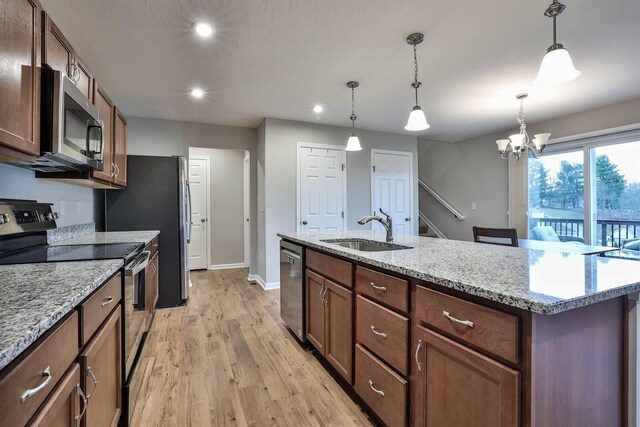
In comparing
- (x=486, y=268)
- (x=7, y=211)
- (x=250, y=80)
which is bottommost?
(x=486, y=268)

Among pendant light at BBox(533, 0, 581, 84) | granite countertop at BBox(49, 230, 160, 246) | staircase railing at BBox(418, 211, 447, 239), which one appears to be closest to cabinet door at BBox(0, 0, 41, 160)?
granite countertop at BBox(49, 230, 160, 246)

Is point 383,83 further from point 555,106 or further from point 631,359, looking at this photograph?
point 631,359

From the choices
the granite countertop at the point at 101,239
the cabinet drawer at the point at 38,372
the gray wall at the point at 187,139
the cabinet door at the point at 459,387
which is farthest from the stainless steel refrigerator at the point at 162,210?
the cabinet door at the point at 459,387

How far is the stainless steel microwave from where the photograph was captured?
1.41 meters

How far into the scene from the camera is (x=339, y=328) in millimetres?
1882

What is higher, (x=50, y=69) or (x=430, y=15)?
(x=430, y=15)

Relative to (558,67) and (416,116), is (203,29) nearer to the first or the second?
(416,116)

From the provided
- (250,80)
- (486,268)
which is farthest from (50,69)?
(486,268)

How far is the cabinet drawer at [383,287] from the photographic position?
1.32 meters

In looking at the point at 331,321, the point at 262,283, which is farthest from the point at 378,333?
the point at 262,283

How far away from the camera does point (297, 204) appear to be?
4.49 metres

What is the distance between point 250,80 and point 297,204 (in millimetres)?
1889

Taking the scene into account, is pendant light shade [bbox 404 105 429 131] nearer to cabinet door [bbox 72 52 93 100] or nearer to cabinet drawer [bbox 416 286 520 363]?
Result: cabinet drawer [bbox 416 286 520 363]

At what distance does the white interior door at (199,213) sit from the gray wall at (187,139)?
101cm
